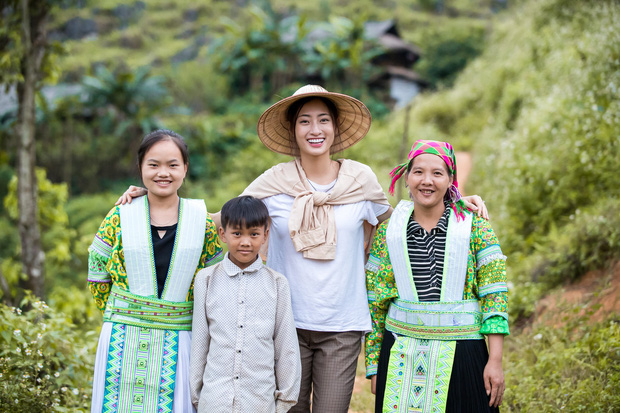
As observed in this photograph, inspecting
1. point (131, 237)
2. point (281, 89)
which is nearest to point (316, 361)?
point (131, 237)

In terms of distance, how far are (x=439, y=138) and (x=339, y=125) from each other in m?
13.1

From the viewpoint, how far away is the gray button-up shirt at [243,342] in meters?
2.26

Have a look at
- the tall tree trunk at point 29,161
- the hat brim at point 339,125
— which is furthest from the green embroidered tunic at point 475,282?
the tall tree trunk at point 29,161

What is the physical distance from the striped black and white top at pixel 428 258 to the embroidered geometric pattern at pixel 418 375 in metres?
0.21

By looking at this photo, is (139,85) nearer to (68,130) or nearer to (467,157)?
(68,130)

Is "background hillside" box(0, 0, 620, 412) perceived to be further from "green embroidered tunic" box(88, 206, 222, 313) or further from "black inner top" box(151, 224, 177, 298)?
"black inner top" box(151, 224, 177, 298)

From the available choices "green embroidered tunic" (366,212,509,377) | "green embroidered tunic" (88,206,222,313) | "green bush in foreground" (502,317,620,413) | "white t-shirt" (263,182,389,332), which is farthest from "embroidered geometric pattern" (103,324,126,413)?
"green bush in foreground" (502,317,620,413)

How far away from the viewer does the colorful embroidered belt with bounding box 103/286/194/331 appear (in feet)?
7.91

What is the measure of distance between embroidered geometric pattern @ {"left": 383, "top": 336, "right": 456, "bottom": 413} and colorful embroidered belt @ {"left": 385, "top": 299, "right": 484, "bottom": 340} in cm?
4

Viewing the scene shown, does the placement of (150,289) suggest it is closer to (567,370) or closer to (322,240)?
(322,240)

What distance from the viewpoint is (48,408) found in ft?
9.64

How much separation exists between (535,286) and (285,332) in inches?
128

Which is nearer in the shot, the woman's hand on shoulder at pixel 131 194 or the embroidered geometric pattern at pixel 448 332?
the embroidered geometric pattern at pixel 448 332

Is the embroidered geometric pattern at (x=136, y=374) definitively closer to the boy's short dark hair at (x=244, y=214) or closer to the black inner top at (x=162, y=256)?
the black inner top at (x=162, y=256)
